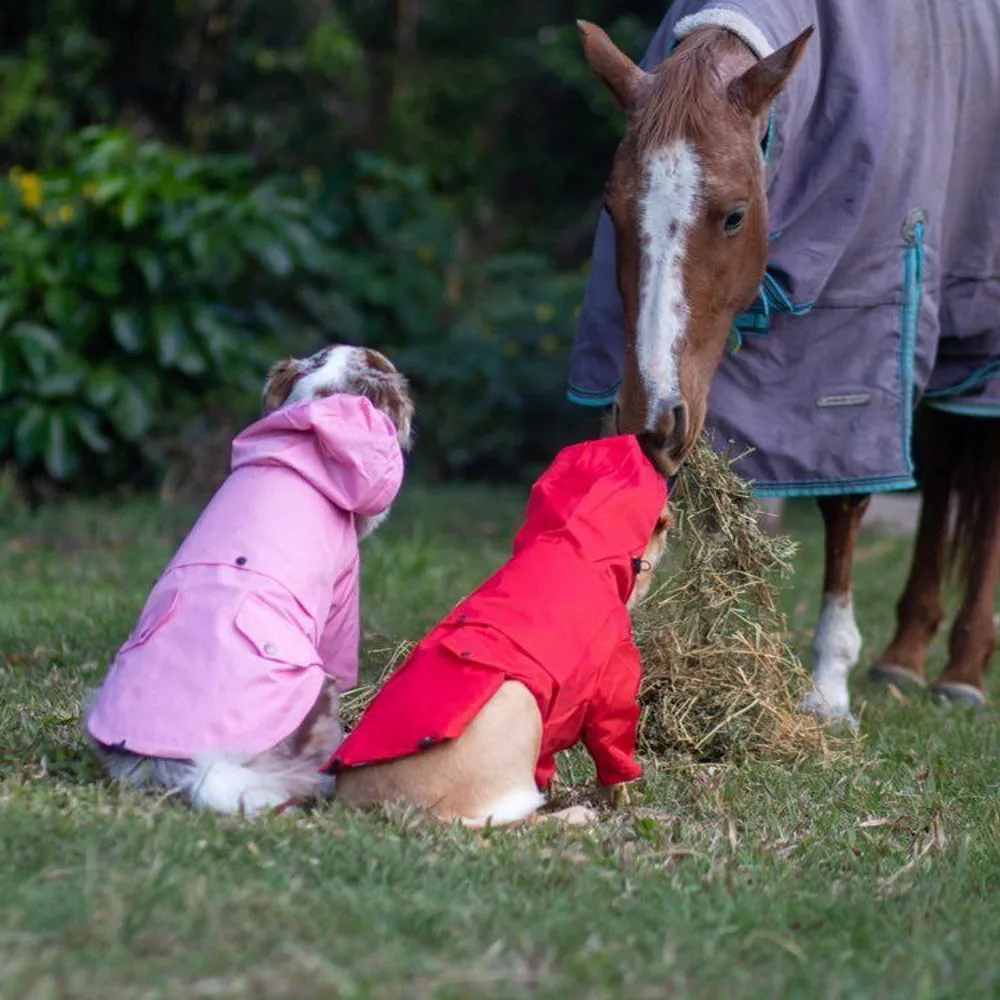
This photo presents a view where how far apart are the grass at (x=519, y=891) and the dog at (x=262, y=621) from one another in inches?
5.7

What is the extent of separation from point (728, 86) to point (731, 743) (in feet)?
5.64

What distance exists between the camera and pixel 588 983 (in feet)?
8.12

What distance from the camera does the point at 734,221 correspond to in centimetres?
432

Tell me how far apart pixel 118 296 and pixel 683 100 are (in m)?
5.88

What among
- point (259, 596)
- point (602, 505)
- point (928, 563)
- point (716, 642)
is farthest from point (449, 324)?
point (259, 596)

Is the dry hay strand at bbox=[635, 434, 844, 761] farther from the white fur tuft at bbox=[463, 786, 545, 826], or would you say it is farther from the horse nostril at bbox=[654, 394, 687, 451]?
the white fur tuft at bbox=[463, 786, 545, 826]

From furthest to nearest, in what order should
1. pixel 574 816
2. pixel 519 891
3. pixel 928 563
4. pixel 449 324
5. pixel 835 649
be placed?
1. pixel 449 324
2. pixel 928 563
3. pixel 835 649
4. pixel 574 816
5. pixel 519 891

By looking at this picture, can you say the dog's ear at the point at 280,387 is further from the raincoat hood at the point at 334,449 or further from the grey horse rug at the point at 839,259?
the grey horse rug at the point at 839,259

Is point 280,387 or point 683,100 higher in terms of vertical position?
point 683,100

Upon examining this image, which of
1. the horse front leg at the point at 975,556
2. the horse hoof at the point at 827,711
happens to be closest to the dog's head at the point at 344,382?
the horse hoof at the point at 827,711

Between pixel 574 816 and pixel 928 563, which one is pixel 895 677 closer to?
pixel 928 563

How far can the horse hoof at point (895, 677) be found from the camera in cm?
604

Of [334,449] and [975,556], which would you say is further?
[975,556]

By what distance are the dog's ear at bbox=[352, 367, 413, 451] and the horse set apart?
55 cm
